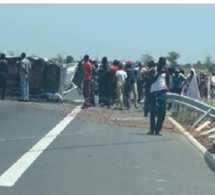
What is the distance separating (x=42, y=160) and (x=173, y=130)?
748cm

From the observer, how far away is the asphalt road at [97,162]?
10.5 meters

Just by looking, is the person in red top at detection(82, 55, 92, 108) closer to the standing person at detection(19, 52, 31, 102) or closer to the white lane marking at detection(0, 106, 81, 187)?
the standing person at detection(19, 52, 31, 102)

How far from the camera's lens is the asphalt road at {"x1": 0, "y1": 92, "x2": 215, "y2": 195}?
412 inches

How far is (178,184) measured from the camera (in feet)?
36.3

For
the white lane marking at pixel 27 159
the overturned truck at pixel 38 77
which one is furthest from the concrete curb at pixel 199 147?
the overturned truck at pixel 38 77

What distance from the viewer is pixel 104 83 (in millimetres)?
29875

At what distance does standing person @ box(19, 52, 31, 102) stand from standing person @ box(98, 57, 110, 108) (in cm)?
271

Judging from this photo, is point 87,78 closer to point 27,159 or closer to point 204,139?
point 204,139

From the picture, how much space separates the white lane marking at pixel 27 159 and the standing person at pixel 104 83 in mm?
9972

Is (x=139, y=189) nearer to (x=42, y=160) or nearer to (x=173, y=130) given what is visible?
(x=42, y=160)

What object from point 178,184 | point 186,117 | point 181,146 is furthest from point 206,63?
point 178,184

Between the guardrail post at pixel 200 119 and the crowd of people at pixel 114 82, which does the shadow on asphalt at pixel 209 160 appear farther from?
the crowd of people at pixel 114 82

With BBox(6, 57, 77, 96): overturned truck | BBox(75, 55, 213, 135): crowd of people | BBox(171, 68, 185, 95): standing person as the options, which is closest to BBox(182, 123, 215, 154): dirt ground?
BBox(75, 55, 213, 135): crowd of people

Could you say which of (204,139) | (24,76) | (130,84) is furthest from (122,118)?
(24,76)
